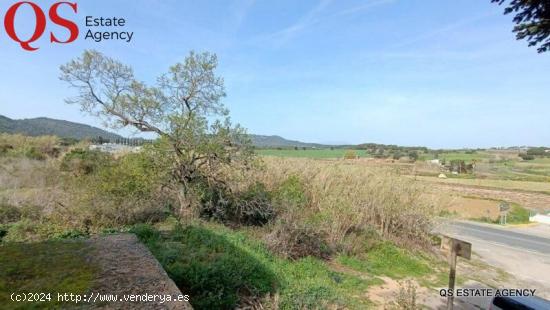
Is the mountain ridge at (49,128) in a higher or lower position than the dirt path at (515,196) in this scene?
higher

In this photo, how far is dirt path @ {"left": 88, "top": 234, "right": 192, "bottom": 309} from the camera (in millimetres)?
1852

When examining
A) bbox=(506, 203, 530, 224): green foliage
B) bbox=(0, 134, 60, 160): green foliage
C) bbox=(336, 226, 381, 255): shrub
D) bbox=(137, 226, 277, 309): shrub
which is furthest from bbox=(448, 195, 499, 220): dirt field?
bbox=(0, 134, 60, 160): green foliage

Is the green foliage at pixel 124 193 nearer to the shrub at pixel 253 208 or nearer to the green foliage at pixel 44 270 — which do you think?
the shrub at pixel 253 208

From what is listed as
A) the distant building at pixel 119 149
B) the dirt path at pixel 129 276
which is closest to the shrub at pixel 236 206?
the distant building at pixel 119 149

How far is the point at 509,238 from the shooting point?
1998 cm

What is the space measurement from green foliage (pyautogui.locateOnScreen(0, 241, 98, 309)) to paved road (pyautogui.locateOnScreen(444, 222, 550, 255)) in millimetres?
17070

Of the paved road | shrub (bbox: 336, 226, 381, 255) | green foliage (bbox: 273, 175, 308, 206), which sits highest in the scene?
green foliage (bbox: 273, 175, 308, 206)

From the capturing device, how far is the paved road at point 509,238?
1742 cm

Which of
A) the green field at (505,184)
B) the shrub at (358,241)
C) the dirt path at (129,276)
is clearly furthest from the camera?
the green field at (505,184)

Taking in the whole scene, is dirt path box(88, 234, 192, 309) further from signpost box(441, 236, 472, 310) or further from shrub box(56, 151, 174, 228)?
shrub box(56, 151, 174, 228)

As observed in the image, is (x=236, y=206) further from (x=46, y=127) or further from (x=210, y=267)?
(x=46, y=127)

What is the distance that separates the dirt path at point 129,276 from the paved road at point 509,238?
54.7 feet

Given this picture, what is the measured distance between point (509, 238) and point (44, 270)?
24478 mm

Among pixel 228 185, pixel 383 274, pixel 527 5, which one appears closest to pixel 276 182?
pixel 228 185
